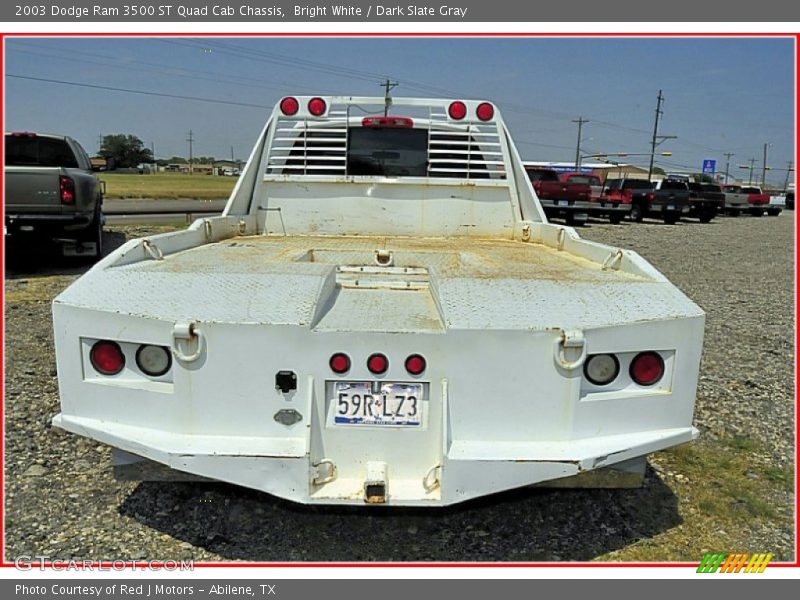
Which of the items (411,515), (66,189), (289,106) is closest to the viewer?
(411,515)

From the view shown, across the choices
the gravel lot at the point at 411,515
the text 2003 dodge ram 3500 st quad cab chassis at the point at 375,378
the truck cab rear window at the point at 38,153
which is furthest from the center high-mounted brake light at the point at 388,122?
the truck cab rear window at the point at 38,153

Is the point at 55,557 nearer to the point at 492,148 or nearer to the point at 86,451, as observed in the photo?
the point at 86,451

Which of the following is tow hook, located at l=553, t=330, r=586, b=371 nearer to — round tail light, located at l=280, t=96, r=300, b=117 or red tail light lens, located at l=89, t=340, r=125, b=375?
red tail light lens, located at l=89, t=340, r=125, b=375

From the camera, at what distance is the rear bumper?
275cm

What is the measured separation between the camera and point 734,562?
127 inches

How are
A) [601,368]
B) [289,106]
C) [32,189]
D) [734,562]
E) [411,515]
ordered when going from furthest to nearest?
[32,189] < [289,106] < [411,515] < [734,562] < [601,368]

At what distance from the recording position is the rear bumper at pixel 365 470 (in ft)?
9.02

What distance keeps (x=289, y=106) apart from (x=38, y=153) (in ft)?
22.0

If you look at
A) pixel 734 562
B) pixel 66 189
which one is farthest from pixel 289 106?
pixel 66 189

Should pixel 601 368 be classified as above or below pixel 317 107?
below

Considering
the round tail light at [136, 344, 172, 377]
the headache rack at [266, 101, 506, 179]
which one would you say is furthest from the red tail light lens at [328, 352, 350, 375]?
the headache rack at [266, 101, 506, 179]

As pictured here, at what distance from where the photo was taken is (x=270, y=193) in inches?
230

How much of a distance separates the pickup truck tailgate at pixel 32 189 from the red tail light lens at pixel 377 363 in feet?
28.6

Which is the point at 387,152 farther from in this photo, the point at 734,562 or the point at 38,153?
the point at 38,153
